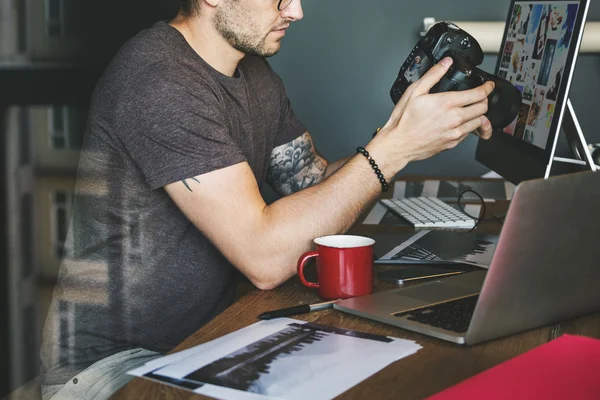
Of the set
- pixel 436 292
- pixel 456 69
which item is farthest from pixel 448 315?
pixel 456 69

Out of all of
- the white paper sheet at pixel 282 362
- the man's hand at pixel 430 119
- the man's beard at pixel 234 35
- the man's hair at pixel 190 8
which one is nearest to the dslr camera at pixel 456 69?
the man's hand at pixel 430 119

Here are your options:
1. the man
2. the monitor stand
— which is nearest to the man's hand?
the man

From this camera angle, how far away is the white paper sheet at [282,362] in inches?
30.3

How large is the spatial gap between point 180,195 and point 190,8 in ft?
1.38

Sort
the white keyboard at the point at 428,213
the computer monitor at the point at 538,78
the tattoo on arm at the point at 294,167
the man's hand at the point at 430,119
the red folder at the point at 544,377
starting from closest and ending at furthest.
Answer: the red folder at the point at 544,377
the man's hand at the point at 430,119
the computer monitor at the point at 538,78
the white keyboard at the point at 428,213
the tattoo on arm at the point at 294,167

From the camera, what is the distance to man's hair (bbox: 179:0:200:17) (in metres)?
1.41

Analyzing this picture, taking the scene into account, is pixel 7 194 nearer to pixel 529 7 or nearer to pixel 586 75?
pixel 529 7

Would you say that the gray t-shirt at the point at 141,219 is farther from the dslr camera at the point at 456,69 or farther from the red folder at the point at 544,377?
the red folder at the point at 544,377

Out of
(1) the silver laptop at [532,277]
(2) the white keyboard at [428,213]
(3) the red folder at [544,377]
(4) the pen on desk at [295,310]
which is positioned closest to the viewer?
(3) the red folder at [544,377]

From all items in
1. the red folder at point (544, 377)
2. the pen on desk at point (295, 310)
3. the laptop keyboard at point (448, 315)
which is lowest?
the pen on desk at point (295, 310)

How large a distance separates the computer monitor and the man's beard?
534 mm

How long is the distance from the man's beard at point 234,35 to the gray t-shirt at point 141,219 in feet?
0.24

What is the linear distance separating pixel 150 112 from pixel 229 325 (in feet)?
1.33

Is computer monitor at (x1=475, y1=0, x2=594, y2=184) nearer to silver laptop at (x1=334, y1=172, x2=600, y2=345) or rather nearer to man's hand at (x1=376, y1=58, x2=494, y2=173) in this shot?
man's hand at (x1=376, y1=58, x2=494, y2=173)
